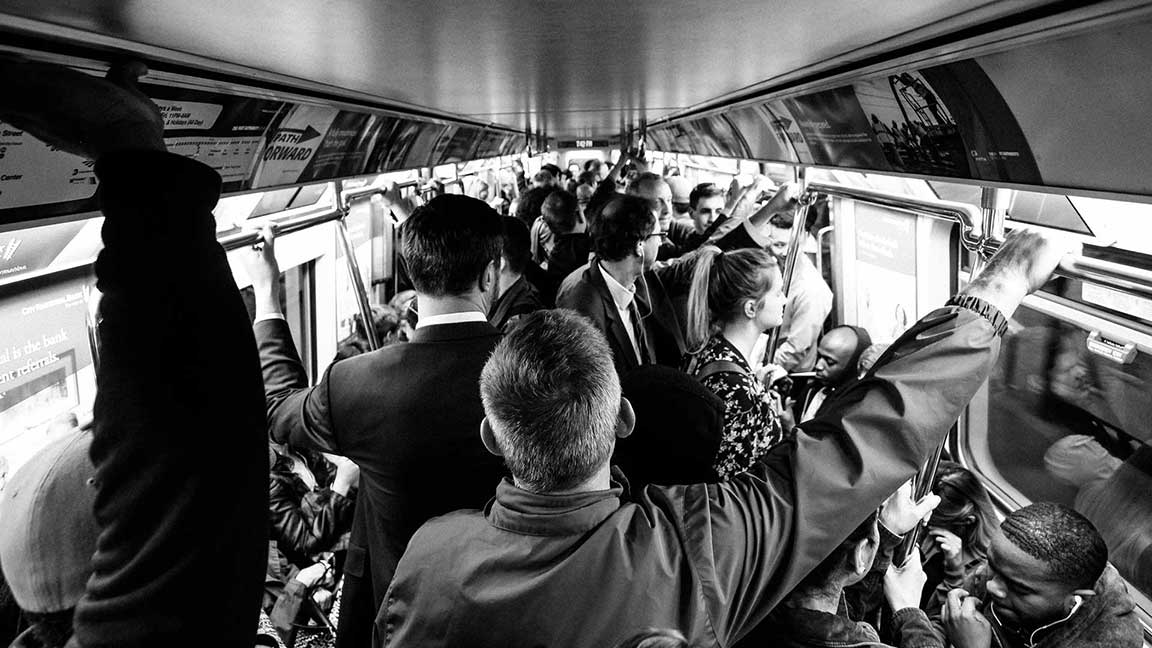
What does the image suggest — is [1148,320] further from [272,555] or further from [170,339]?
[272,555]

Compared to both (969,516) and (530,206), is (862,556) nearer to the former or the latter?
(969,516)

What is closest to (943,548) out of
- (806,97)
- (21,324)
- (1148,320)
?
(1148,320)

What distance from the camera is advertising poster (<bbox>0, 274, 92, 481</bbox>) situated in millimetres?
2432

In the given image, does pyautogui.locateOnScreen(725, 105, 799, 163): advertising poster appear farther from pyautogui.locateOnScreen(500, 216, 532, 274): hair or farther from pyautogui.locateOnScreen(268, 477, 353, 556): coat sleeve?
pyautogui.locateOnScreen(268, 477, 353, 556): coat sleeve

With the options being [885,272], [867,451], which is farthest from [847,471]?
[885,272]

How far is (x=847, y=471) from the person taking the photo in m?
1.64

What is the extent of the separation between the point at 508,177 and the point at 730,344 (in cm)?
1051

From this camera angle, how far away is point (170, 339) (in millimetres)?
965

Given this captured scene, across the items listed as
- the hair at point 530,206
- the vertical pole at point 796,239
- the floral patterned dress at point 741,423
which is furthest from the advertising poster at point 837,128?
the hair at point 530,206

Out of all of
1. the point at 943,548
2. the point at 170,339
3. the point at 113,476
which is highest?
the point at 170,339

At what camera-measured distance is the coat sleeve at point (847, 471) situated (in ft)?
5.31

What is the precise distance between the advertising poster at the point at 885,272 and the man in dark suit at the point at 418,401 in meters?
2.93

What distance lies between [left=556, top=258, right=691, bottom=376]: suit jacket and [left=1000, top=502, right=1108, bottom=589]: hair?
1574 mm

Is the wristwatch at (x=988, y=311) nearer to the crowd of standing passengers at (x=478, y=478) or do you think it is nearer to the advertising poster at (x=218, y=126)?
the crowd of standing passengers at (x=478, y=478)
